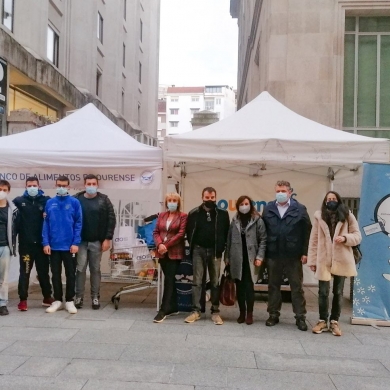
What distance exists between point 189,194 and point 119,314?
3217 millimetres

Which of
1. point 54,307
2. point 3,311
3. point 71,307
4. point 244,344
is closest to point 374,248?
point 244,344

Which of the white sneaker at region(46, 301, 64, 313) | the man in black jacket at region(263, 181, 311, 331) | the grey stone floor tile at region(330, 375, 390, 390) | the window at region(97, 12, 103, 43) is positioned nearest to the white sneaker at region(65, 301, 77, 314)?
the white sneaker at region(46, 301, 64, 313)

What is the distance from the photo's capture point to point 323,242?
6.14 m

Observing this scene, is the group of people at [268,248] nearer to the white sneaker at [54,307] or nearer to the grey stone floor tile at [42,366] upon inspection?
the white sneaker at [54,307]

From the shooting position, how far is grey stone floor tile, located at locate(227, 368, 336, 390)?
428 cm

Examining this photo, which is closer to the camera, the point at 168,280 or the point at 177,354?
the point at 177,354

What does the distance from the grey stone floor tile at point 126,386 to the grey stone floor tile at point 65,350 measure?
0.67 m

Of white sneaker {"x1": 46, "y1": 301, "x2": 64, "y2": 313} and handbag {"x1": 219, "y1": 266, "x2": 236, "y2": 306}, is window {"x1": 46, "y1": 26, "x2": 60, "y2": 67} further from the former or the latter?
handbag {"x1": 219, "y1": 266, "x2": 236, "y2": 306}

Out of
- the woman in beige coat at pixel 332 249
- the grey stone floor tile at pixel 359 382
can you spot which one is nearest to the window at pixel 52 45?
the woman in beige coat at pixel 332 249

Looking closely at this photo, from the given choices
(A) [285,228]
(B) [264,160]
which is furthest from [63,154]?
(A) [285,228]

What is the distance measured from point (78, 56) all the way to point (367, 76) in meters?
16.7

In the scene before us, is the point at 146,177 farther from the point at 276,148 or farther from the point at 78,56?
the point at 78,56

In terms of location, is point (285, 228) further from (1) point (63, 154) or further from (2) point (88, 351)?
(1) point (63, 154)

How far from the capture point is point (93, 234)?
23.3ft
